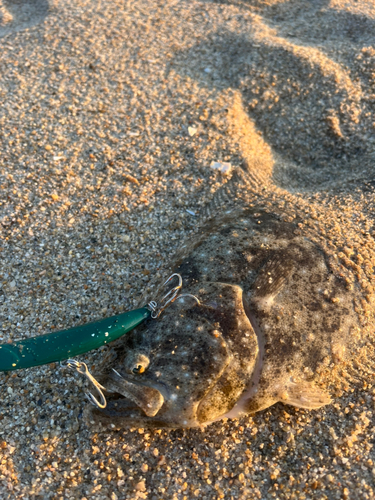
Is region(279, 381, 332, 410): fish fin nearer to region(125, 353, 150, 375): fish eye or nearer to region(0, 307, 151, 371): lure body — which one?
region(125, 353, 150, 375): fish eye

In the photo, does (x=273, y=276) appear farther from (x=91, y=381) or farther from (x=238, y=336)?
(x=91, y=381)

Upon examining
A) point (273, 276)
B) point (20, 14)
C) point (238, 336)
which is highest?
point (20, 14)

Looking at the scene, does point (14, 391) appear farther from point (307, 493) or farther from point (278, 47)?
point (278, 47)

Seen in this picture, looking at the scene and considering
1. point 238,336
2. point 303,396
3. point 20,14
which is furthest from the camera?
point 20,14

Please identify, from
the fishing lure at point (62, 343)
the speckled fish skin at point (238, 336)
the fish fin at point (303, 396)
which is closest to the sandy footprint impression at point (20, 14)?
the speckled fish skin at point (238, 336)

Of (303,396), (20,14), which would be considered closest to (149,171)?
(303,396)

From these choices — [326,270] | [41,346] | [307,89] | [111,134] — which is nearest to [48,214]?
[111,134]
